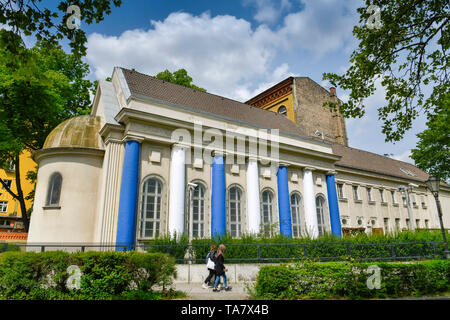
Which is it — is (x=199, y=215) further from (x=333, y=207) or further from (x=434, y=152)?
(x=434, y=152)

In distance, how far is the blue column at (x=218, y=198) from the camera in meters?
18.5

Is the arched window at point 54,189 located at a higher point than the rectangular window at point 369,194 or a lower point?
lower

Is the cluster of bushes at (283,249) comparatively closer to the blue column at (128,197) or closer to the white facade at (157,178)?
the white facade at (157,178)

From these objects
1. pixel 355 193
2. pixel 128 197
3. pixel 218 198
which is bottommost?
pixel 128 197

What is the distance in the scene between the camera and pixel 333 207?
995 inches

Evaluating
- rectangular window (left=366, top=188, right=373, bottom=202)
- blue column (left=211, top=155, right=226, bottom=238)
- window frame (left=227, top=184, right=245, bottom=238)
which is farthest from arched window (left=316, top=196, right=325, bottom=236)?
blue column (left=211, top=155, right=226, bottom=238)

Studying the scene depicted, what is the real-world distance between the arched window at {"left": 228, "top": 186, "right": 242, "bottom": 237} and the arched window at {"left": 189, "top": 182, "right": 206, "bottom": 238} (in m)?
1.99

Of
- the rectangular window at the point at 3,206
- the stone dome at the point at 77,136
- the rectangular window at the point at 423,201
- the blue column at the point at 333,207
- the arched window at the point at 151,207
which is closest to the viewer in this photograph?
the arched window at the point at 151,207

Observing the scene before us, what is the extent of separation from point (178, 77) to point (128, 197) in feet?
67.7

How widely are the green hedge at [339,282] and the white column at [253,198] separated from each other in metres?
11.2

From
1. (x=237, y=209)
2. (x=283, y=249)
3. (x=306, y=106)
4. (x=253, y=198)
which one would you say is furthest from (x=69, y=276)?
(x=306, y=106)

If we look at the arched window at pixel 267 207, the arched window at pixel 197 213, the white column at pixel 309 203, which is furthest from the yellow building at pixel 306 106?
the arched window at pixel 197 213

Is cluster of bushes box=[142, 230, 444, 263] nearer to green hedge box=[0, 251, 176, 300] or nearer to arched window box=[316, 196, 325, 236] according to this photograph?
green hedge box=[0, 251, 176, 300]

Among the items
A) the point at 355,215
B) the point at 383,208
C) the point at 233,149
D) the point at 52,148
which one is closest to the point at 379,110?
the point at 233,149
